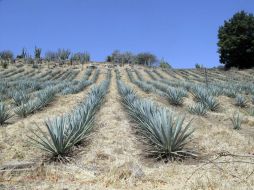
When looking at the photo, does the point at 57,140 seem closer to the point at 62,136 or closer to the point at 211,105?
the point at 62,136

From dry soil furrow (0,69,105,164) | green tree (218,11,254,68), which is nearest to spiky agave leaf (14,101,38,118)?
dry soil furrow (0,69,105,164)

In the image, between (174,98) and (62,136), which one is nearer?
(62,136)

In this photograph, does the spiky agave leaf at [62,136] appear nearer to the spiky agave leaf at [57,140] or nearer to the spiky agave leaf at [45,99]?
the spiky agave leaf at [57,140]

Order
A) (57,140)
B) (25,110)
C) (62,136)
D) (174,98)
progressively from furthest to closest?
1. (174,98)
2. (25,110)
3. (62,136)
4. (57,140)

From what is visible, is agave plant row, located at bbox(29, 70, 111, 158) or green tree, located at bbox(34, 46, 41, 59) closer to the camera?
agave plant row, located at bbox(29, 70, 111, 158)

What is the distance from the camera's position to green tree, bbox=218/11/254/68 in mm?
50706

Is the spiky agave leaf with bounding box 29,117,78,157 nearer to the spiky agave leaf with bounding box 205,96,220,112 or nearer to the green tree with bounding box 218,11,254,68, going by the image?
the spiky agave leaf with bounding box 205,96,220,112

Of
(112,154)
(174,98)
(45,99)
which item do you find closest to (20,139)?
(112,154)

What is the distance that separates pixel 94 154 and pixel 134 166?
1.45 metres

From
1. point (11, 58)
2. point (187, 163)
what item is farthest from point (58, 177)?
point (11, 58)

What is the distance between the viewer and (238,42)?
50.5 metres

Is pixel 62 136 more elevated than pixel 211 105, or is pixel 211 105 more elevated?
pixel 62 136

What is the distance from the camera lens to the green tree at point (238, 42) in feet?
166

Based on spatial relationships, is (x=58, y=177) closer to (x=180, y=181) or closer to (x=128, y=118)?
(x=180, y=181)
